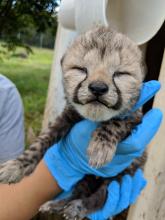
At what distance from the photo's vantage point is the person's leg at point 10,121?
91.4 inches

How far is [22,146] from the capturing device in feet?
7.84

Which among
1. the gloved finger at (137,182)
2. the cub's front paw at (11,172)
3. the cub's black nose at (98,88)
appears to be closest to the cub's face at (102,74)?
the cub's black nose at (98,88)

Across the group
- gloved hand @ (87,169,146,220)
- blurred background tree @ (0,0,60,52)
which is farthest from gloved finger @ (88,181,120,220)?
blurred background tree @ (0,0,60,52)

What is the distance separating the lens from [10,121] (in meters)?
2.36

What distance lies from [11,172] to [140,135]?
0.52 meters

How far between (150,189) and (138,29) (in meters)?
0.96

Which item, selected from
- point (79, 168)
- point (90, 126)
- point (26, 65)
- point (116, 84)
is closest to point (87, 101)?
point (116, 84)

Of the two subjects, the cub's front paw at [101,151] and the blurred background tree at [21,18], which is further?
the blurred background tree at [21,18]

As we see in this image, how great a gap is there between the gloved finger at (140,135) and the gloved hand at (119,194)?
0.50 ft

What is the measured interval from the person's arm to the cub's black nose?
2.16 feet

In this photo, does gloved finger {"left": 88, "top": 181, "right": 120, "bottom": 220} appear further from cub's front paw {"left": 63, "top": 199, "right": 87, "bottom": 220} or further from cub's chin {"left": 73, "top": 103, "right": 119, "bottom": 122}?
cub's chin {"left": 73, "top": 103, "right": 119, "bottom": 122}

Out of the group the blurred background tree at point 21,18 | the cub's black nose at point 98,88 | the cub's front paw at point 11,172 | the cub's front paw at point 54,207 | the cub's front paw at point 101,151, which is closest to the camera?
the cub's black nose at point 98,88

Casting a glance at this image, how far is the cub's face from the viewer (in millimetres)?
1304

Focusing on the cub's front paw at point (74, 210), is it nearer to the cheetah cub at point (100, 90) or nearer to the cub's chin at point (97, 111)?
the cheetah cub at point (100, 90)
